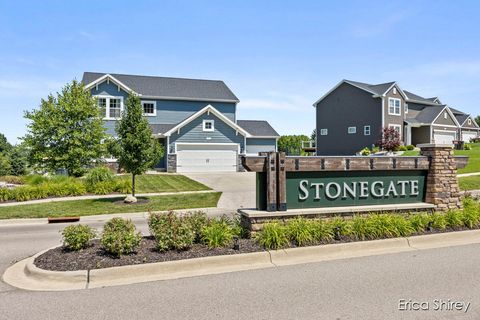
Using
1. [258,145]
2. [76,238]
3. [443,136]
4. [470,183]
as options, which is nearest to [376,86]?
[443,136]

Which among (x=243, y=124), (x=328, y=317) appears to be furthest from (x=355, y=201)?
(x=243, y=124)

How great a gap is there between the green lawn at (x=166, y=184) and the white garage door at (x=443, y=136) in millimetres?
31159

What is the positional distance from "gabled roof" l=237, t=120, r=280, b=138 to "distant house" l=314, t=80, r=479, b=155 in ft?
30.2

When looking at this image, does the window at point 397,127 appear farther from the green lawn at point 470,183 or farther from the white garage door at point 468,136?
the green lawn at point 470,183

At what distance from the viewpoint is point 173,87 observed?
36656 millimetres

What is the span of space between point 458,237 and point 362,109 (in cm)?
3451

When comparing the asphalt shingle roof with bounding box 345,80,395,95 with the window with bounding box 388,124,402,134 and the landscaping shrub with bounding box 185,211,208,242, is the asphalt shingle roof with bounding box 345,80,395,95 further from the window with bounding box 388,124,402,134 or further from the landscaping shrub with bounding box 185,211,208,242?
the landscaping shrub with bounding box 185,211,208,242

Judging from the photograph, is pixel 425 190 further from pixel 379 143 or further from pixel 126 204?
pixel 379 143

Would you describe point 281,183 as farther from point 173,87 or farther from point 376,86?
point 376,86

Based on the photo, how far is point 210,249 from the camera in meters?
6.56

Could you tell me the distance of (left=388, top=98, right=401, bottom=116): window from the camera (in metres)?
39.1

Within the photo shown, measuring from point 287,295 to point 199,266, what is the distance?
1.63 m

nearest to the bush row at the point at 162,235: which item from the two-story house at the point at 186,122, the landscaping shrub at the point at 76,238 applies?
the landscaping shrub at the point at 76,238

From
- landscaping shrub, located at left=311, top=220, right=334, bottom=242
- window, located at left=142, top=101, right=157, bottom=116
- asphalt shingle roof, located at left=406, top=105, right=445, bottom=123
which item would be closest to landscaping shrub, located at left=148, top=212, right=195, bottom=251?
landscaping shrub, located at left=311, top=220, right=334, bottom=242
